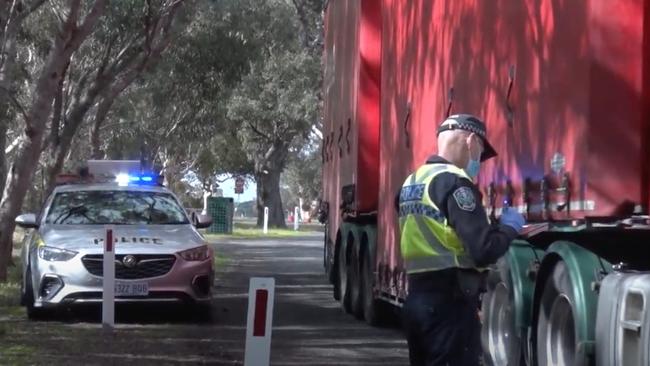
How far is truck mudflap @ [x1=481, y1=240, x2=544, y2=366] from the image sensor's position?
787 cm

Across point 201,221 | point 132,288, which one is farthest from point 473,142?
point 201,221

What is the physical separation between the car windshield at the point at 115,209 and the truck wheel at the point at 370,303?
2.44 m

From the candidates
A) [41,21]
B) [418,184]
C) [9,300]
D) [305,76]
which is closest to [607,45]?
[418,184]

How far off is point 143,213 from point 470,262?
33.6 feet

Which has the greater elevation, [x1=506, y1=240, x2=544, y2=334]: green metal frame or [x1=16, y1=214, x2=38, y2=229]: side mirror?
[x1=16, y1=214, x2=38, y2=229]: side mirror

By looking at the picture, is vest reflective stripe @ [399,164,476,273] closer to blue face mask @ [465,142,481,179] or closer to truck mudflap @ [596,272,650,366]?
blue face mask @ [465,142,481,179]

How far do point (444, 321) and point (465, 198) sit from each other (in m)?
0.56

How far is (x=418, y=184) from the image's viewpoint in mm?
5566

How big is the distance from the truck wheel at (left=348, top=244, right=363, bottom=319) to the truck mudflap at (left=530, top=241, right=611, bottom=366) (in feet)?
23.6

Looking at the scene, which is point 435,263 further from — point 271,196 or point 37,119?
point 271,196

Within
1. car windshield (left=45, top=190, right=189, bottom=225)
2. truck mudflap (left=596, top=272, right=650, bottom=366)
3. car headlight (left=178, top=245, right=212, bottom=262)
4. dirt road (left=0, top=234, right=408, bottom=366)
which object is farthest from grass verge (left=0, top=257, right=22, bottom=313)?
truck mudflap (left=596, top=272, right=650, bottom=366)

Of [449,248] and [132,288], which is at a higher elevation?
[449,248]

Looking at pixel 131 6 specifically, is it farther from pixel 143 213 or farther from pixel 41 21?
pixel 143 213

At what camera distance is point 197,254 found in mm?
14016
